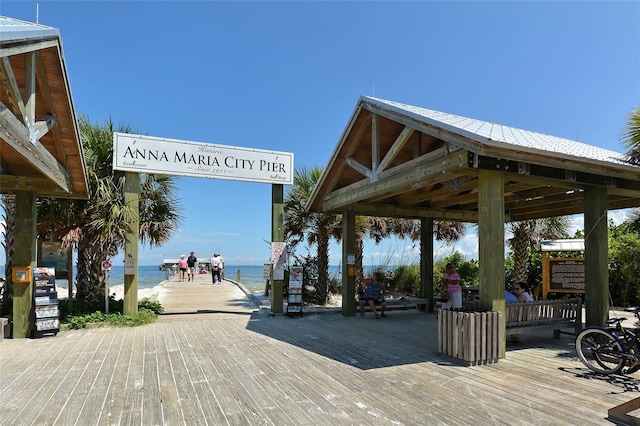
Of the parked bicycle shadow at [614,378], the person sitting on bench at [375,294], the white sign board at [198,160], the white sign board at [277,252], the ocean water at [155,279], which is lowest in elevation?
the ocean water at [155,279]

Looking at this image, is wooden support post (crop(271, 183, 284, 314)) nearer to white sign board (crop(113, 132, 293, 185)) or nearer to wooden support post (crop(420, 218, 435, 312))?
white sign board (crop(113, 132, 293, 185))

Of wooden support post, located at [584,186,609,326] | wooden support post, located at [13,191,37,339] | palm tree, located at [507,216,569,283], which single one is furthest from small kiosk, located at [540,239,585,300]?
wooden support post, located at [13,191,37,339]

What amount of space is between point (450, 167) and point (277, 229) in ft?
20.6

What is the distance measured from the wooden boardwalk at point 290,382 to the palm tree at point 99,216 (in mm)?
2398

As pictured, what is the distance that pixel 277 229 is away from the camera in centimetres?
1170

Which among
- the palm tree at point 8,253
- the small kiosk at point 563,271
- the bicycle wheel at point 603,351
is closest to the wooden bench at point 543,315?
the bicycle wheel at point 603,351

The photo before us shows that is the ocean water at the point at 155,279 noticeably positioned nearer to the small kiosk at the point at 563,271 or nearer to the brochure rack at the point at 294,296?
the brochure rack at the point at 294,296

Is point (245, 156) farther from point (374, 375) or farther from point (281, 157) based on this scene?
point (374, 375)

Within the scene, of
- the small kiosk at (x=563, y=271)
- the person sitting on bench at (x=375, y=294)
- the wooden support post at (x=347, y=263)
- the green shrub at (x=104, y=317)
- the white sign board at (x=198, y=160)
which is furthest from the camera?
the small kiosk at (x=563, y=271)

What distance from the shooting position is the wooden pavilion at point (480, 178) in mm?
6148

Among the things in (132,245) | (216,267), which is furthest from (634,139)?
(216,267)

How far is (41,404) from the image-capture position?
4414 millimetres

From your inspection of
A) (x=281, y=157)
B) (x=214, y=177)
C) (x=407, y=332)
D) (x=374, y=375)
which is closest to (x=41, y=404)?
(x=374, y=375)

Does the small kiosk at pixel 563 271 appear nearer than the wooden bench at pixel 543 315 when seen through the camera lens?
No
